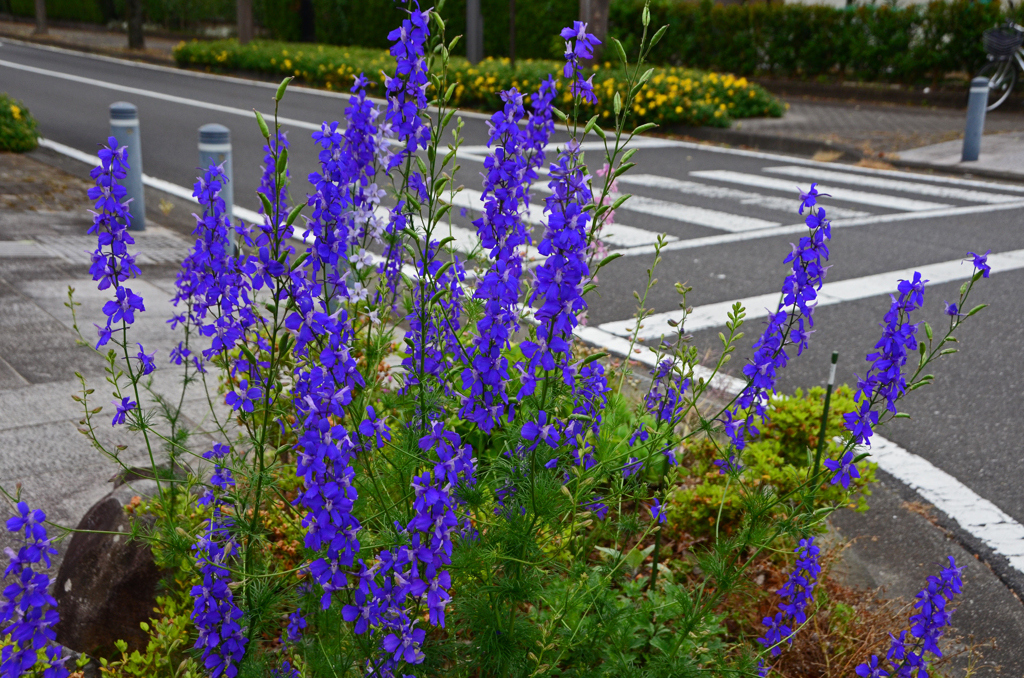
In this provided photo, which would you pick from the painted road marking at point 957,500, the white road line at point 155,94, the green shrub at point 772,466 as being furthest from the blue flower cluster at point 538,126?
the white road line at point 155,94

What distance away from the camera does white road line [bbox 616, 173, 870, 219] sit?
29.7ft

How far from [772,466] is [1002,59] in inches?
618

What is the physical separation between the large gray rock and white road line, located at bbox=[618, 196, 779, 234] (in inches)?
260

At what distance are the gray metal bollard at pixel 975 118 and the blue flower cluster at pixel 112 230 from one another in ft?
38.9

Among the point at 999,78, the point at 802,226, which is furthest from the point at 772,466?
the point at 999,78

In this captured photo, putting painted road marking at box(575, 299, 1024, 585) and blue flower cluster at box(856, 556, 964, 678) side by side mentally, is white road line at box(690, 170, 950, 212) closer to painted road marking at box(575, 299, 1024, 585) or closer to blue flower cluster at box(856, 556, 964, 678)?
painted road marking at box(575, 299, 1024, 585)

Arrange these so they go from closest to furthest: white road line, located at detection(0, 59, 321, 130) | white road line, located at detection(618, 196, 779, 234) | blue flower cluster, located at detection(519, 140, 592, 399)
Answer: blue flower cluster, located at detection(519, 140, 592, 399)
white road line, located at detection(618, 196, 779, 234)
white road line, located at detection(0, 59, 321, 130)

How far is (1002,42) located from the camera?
49.9 feet

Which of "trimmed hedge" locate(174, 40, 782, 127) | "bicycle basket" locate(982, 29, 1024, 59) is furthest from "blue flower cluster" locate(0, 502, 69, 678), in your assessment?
"bicycle basket" locate(982, 29, 1024, 59)

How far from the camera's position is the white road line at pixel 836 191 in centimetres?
936

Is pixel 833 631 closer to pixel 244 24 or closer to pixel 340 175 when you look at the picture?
pixel 340 175

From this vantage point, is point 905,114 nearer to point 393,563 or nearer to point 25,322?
point 25,322

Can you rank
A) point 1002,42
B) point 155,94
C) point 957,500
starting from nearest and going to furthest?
point 957,500 → point 1002,42 → point 155,94

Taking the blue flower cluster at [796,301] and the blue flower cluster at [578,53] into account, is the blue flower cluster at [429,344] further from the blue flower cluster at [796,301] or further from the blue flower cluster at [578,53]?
the blue flower cluster at [796,301]
